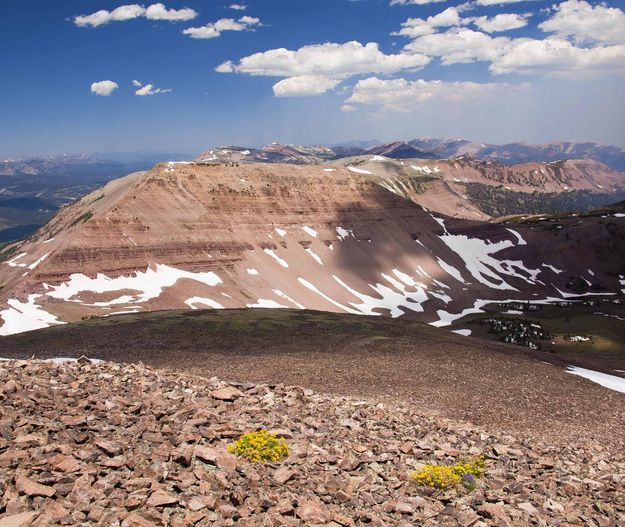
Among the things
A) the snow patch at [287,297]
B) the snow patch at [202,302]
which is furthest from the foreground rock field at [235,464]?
the snow patch at [287,297]

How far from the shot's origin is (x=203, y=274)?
97438 mm

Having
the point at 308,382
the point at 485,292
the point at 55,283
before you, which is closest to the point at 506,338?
the point at 485,292

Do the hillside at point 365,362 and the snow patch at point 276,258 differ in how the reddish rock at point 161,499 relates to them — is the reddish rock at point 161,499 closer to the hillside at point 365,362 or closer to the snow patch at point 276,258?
the hillside at point 365,362

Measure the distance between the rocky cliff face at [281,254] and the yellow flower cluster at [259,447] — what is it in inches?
2270

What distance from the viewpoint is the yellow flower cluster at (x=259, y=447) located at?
13656mm

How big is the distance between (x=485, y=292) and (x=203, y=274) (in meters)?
75.7

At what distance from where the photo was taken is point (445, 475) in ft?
46.2

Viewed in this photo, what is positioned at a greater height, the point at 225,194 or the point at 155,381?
the point at 225,194

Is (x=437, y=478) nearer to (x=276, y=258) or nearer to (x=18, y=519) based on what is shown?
(x=18, y=519)

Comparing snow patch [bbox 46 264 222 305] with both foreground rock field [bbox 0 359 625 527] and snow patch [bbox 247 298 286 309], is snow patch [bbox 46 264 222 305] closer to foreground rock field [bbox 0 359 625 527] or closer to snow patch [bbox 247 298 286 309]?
snow patch [bbox 247 298 286 309]

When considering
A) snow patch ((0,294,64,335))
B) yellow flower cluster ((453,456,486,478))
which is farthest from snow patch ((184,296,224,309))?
yellow flower cluster ((453,456,486,478))

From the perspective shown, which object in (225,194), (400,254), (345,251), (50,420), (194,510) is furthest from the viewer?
(400,254)

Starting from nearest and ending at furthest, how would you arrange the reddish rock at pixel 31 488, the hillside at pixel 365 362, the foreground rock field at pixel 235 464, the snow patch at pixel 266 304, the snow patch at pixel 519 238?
the reddish rock at pixel 31 488 → the foreground rock field at pixel 235 464 → the hillside at pixel 365 362 → the snow patch at pixel 266 304 → the snow patch at pixel 519 238

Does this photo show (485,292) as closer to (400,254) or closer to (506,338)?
(400,254)
